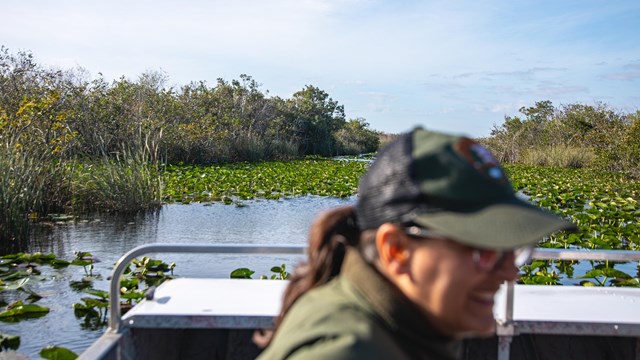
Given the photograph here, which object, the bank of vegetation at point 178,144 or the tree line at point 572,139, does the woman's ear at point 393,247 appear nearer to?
the bank of vegetation at point 178,144

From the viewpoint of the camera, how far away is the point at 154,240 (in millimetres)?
9891

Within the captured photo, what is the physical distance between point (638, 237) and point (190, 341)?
7.73 metres

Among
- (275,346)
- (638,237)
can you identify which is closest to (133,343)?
(275,346)

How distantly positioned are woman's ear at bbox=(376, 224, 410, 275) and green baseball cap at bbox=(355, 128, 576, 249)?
0.05 ft

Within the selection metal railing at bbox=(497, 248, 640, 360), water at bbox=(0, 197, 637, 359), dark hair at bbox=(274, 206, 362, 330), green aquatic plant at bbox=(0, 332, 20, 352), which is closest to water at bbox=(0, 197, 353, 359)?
water at bbox=(0, 197, 637, 359)

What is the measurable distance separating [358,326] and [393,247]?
0.14 m

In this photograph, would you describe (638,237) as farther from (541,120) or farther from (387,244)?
(541,120)

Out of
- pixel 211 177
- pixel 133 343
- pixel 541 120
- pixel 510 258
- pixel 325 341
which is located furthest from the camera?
pixel 541 120

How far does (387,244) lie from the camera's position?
102cm

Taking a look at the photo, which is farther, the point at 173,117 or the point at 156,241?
the point at 173,117

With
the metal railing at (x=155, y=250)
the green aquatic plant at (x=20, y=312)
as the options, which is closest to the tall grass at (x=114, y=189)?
the green aquatic plant at (x=20, y=312)

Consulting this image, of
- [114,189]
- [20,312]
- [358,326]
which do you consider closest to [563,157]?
[114,189]

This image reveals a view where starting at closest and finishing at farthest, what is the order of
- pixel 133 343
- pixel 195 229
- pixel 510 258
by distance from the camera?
pixel 510 258
pixel 133 343
pixel 195 229

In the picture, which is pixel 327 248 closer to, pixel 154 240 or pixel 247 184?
pixel 154 240
